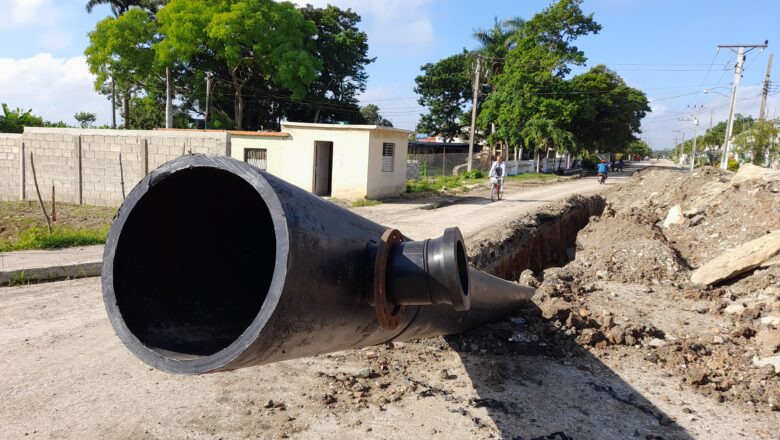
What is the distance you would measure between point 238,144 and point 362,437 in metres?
15.8

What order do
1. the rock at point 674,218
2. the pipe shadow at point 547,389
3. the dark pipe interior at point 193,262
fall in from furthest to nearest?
the rock at point 674,218 → the pipe shadow at point 547,389 → the dark pipe interior at point 193,262

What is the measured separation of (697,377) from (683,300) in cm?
277

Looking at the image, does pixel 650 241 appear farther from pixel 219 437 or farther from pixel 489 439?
pixel 219 437

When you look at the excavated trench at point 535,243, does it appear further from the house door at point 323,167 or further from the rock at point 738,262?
the house door at point 323,167

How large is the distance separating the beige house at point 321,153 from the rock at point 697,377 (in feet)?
45.2

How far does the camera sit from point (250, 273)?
2.56 meters

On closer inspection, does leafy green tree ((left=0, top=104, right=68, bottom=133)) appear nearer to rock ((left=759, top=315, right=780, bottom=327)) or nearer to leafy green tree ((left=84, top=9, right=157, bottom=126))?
leafy green tree ((left=84, top=9, right=157, bottom=126))

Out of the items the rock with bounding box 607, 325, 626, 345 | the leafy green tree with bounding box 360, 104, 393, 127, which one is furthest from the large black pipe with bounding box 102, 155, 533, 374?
the leafy green tree with bounding box 360, 104, 393, 127

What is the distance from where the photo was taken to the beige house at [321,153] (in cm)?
1733

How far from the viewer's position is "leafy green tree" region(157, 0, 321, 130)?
98.9 ft

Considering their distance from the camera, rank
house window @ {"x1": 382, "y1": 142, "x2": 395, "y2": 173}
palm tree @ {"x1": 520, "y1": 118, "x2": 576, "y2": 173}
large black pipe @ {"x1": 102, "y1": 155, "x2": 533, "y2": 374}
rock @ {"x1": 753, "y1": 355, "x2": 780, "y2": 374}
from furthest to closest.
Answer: palm tree @ {"x1": 520, "y1": 118, "x2": 576, "y2": 173} → house window @ {"x1": 382, "y1": 142, "x2": 395, "y2": 173} → rock @ {"x1": 753, "y1": 355, "x2": 780, "y2": 374} → large black pipe @ {"x1": 102, "y1": 155, "x2": 533, "y2": 374}

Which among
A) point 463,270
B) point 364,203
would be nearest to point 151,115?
point 364,203

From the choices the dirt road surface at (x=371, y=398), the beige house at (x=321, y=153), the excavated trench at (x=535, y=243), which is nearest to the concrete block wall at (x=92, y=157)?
the beige house at (x=321, y=153)

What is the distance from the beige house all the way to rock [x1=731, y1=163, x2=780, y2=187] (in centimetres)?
995
